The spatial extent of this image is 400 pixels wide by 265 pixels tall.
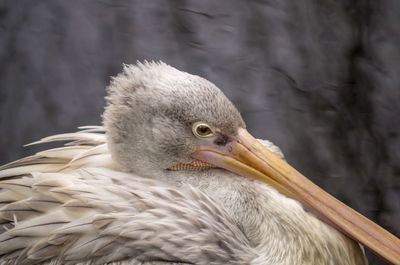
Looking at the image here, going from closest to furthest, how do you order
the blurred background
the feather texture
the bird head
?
the feather texture, the bird head, the blurred background

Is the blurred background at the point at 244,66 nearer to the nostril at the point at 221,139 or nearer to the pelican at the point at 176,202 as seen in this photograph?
the pelican at the point at 176,202

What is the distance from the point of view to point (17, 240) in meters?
1.98

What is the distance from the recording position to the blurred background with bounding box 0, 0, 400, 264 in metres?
3.32

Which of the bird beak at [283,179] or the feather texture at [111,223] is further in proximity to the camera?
the bird beak at [283,179]

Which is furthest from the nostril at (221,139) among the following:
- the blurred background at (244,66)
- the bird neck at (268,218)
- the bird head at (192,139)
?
the blurred background at (244,66)

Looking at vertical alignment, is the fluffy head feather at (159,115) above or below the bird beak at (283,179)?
above

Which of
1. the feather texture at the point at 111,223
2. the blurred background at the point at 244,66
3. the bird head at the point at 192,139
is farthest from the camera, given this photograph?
the blurred background at the point at 244,66

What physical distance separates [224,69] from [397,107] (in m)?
1.19

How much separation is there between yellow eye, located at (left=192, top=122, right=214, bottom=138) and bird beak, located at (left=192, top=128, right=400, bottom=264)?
59 millimetres

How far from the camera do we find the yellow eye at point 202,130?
2.07 meters

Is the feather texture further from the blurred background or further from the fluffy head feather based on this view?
the blurred background

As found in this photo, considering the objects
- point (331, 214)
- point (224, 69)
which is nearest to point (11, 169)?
point (331, 214)

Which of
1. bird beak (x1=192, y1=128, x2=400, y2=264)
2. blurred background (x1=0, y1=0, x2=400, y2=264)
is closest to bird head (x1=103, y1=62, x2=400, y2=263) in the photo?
bird beak (x1=192, y1=128, x2=400, y2=264)

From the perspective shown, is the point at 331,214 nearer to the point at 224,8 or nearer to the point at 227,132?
the point at 227,132
